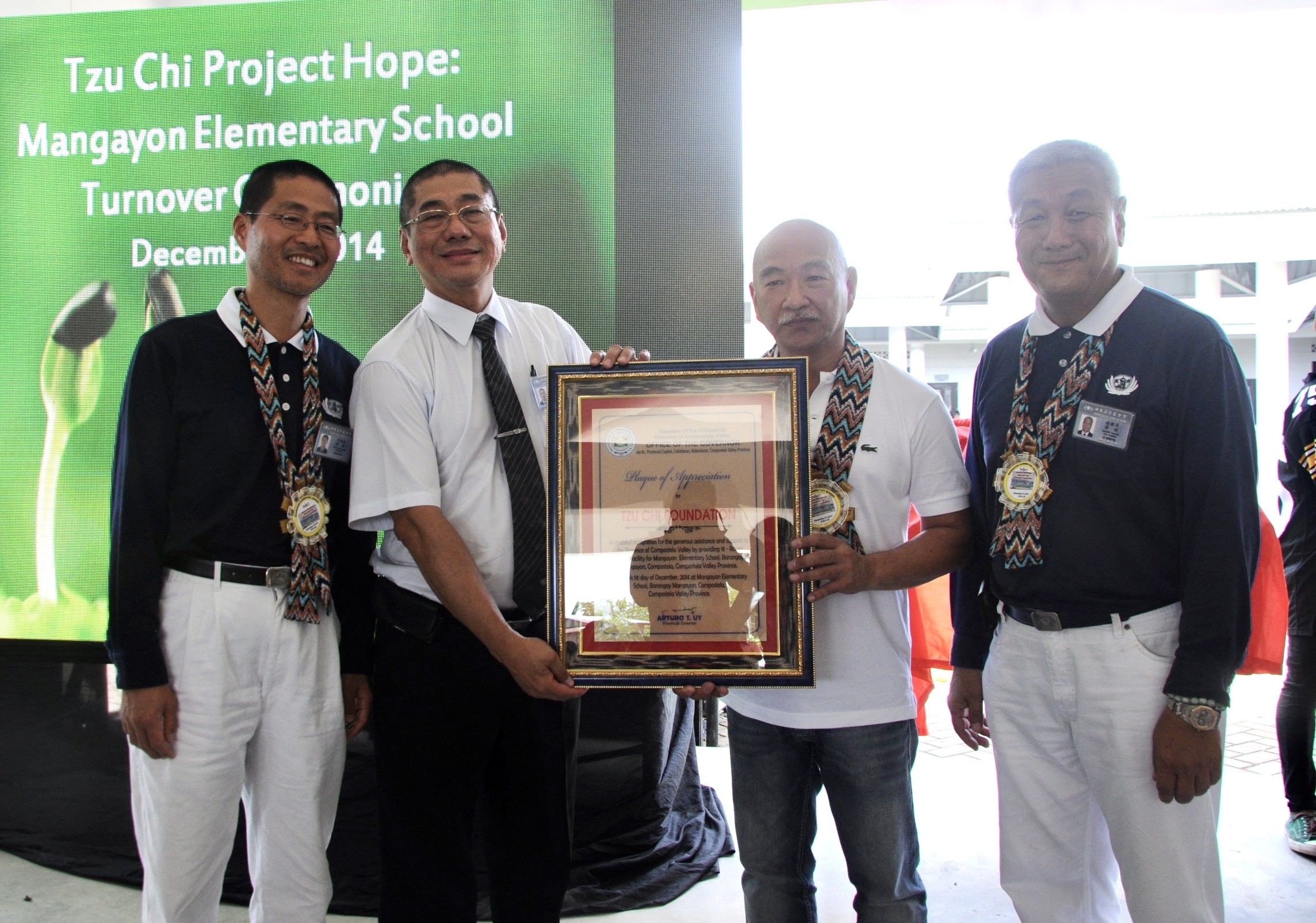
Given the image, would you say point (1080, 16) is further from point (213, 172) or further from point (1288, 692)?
point (213, 172)

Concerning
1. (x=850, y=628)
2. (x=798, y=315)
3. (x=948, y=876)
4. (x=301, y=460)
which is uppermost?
(x=798, y=315)

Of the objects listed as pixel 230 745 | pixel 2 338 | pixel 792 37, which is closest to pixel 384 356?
pixel 230 745

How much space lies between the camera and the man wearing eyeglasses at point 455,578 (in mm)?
Answer: 1867

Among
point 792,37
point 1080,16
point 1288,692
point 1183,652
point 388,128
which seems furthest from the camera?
point 792,37

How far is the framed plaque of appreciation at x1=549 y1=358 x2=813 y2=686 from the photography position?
1.68m

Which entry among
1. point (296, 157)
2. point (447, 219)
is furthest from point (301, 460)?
point (296, 157)

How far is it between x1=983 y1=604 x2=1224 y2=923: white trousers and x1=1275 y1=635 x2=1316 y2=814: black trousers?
6.47 ft

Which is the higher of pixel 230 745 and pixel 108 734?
pixel 230 745

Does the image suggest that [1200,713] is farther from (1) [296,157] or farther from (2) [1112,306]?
(1) [296,157]

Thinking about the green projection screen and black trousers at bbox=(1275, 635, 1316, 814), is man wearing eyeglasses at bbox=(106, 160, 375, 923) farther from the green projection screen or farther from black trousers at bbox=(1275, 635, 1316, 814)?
black trousers at bbox=(1275, 635, 1316, 814)

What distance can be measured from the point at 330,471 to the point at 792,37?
359 centimetres

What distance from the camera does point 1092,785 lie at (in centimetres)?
177

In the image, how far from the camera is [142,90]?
10.4ft

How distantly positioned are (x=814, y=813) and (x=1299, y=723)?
2555 mm
